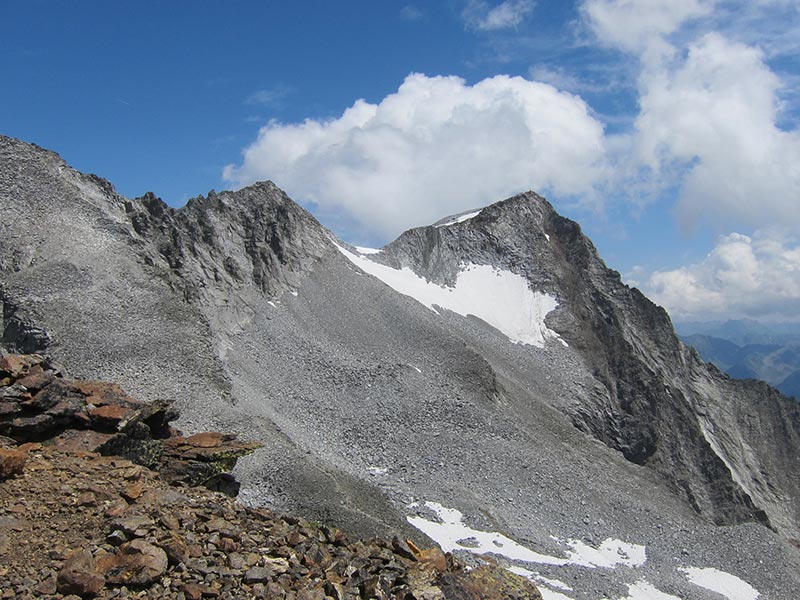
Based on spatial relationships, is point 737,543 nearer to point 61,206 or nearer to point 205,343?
point 205,343

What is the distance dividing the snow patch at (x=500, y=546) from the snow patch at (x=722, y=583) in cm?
289

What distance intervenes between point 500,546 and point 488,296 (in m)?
46.0

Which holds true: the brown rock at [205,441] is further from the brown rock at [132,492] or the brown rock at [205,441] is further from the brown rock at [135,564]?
the brown rock at [135,564]

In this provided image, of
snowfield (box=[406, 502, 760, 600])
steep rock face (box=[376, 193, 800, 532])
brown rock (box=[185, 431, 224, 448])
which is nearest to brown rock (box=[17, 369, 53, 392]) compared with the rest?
brown rock (box=[185, 431, 224, 448])

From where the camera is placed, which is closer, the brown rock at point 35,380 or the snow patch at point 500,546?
the brown rock at point 35,380

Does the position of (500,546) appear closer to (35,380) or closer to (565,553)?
(565,553)

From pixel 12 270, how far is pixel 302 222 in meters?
29.1

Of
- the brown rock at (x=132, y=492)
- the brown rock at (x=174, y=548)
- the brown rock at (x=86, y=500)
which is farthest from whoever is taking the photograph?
the brown rock at (x=132, y=492)

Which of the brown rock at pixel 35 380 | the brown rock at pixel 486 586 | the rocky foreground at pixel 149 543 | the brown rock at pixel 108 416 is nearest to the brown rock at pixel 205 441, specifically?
the brown rock at pixel 108 416

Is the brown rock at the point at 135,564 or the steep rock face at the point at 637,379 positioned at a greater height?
the steep rock face at the point at 637,379

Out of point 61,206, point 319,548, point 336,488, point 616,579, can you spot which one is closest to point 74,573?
point 319,548

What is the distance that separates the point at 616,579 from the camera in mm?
31047

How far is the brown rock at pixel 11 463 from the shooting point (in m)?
13.6

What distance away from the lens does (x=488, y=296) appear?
245 feet
